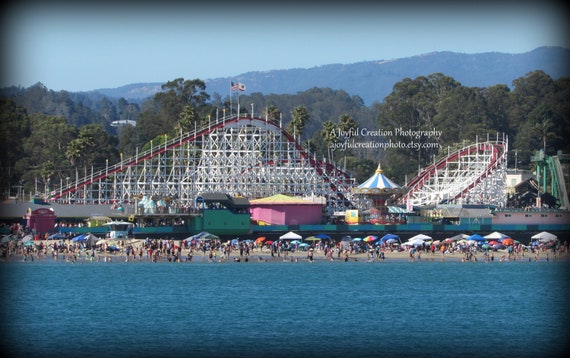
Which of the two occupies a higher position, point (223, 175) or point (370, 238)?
point (223, 175)

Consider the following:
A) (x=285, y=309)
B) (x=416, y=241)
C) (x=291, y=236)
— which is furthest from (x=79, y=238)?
(x=285, y=309)

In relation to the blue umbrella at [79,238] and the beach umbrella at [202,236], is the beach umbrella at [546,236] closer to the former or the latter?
the beach umbrella at [202,236]

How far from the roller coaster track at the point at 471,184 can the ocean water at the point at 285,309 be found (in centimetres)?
2048

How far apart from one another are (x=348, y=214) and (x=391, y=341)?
42.4 metres

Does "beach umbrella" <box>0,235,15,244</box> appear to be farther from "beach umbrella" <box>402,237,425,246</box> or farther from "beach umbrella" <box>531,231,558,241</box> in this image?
"beach umbrella" <box>531,231,558,241</box>

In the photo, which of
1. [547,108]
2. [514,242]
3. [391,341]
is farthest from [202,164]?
[547,108]

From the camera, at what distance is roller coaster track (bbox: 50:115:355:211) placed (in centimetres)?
8250

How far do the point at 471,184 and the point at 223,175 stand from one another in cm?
2162

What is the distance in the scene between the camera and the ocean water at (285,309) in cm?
3934

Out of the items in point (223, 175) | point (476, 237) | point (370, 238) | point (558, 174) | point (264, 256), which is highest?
point (558, 174)

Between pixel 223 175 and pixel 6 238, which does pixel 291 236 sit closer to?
pixel 223 175

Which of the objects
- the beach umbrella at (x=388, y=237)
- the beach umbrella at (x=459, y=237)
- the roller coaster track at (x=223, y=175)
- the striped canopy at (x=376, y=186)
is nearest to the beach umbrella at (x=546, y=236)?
the beach umbrella at (x=459, y=237)

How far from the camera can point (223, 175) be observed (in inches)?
3305

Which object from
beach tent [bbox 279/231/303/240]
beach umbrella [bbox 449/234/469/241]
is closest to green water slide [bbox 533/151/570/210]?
beach umbrella [bbox 449/234/469/241]
